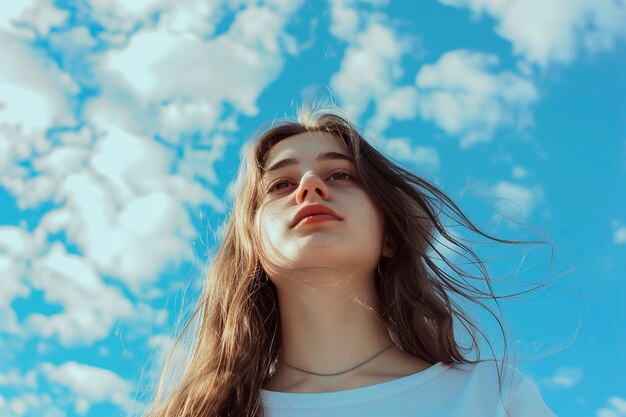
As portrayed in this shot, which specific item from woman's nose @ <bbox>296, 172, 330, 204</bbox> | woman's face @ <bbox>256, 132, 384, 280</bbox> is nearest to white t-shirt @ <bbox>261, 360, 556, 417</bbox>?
woman's face @ <bbox>256, 132, 384, 280</bbox>

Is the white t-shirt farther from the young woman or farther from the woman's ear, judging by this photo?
the woman's ear

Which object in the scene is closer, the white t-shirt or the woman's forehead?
the white t-shirt

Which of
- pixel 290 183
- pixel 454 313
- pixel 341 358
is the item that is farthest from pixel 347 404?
pixel 290 183

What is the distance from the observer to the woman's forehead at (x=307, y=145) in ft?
13.8

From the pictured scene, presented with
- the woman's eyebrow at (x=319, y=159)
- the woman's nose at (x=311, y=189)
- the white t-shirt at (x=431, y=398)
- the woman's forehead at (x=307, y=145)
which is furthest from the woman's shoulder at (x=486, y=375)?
the woman's forehead at (x=307, y=145)

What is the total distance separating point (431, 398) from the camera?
3492 mm

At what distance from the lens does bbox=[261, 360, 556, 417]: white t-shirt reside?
3.40 meters

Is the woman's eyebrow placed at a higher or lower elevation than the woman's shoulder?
higher

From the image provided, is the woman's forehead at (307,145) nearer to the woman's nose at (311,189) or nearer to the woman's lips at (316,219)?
the woman's nose at (311,189)

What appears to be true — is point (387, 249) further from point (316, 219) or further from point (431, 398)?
point (431, 398)

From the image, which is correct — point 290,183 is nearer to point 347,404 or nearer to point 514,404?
point 347,404

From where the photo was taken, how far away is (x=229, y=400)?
375cm

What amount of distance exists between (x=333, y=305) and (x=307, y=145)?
0.97m

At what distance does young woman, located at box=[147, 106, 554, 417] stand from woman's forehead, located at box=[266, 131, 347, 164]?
1 centimetres
